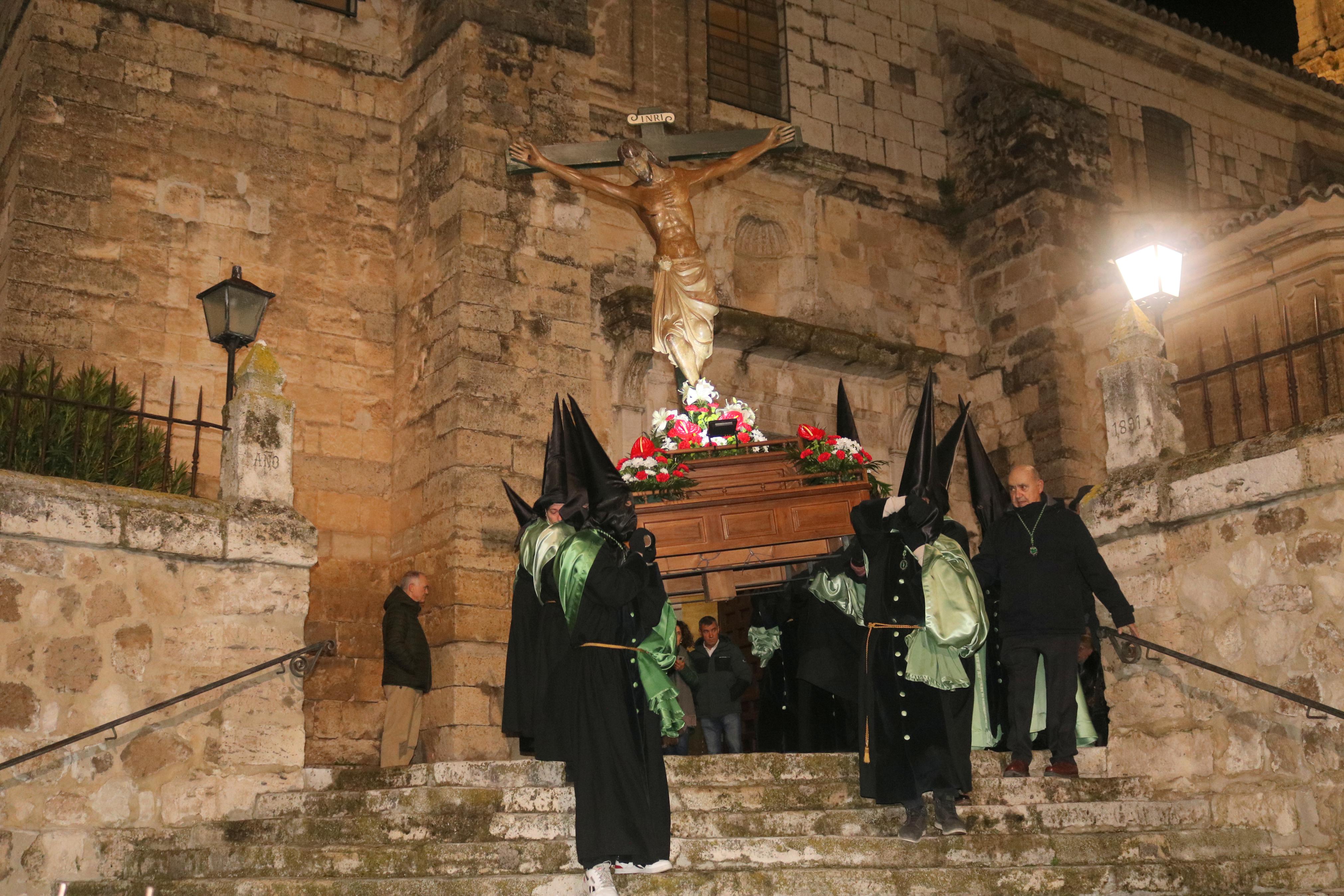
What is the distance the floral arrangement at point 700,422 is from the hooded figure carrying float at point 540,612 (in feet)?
4.13

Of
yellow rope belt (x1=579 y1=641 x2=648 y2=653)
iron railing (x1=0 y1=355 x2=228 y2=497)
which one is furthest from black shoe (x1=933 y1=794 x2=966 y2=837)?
iron railing (x1=0 y1=355 x2=228 y2=497)

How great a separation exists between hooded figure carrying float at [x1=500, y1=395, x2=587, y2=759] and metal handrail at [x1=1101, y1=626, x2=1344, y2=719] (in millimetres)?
2852

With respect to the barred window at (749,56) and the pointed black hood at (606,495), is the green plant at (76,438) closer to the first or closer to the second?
the pointed black hood at (606,495)

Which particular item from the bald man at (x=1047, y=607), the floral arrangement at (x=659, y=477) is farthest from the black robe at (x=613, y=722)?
the bald man at (x=1047, y=607)

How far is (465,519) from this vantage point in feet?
37.5

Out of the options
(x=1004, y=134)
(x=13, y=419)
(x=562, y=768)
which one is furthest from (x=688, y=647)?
(x=1004, y=134)

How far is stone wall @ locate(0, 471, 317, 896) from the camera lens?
702 centimetres

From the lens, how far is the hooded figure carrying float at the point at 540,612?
23.7ft

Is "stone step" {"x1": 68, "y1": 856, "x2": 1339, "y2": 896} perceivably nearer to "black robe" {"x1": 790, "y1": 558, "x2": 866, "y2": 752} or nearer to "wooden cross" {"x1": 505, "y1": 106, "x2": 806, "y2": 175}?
"black robe" {"x1": 790, "y1": 558, "x2": 866, "y2": 752}

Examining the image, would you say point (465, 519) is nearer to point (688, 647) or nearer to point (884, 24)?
point (688, 647)

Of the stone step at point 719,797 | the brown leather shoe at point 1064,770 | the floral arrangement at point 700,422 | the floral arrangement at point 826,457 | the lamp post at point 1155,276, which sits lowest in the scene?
the stone step at point 719,797

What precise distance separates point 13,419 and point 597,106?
7.15 m

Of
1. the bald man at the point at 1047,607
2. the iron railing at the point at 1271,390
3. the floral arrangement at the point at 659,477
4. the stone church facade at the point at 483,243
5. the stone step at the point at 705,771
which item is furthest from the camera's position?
the iron railing at the point at 1271,390

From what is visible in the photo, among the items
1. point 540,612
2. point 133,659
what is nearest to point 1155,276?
point 540,612
